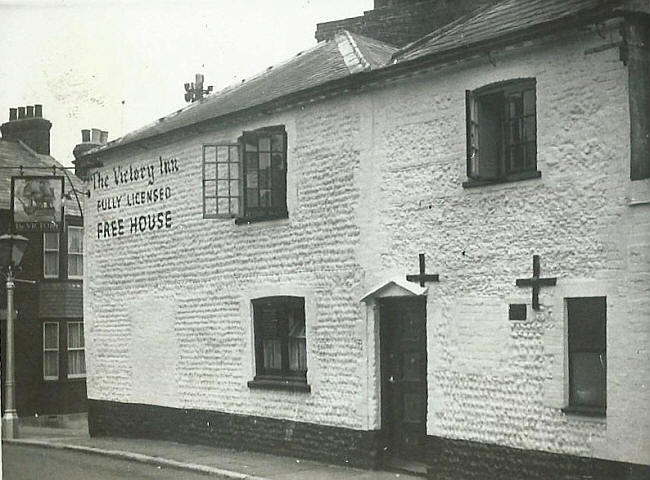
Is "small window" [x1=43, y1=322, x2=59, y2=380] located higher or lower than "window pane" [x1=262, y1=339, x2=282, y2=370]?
lower

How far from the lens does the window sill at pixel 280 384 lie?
44.5 ft

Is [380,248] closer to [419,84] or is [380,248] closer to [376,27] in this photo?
[419,84]

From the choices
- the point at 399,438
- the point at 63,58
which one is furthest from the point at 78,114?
the point at 399,438

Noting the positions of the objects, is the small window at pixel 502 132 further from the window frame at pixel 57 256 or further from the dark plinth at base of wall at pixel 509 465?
the window frame at pixel 57 256

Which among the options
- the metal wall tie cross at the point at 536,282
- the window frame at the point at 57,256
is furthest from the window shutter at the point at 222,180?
the window frame at the point at 57,256

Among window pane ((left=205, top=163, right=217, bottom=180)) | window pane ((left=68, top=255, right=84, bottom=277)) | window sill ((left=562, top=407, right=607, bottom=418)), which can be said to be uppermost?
window pane ((left=205, top=163, right=217, bottom=180))

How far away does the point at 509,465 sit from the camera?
34.7 feet

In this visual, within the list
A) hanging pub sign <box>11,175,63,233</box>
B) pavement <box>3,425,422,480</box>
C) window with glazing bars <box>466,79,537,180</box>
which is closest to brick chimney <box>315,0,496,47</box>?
window with glazing bars <box>466,79,537,180</box>

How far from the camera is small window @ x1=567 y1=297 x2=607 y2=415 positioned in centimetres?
973

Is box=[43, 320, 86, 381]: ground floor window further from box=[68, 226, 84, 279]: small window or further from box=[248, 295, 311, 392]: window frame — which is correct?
box=[248, 295, 311, 392]: window frame

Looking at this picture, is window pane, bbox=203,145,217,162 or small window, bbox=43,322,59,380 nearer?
window pane, bbox=203,145,217,162

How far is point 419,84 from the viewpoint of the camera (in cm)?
1184

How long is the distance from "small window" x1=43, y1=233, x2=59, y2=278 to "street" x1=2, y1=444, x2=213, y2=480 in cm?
935

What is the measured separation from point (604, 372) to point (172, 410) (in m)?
9.01
